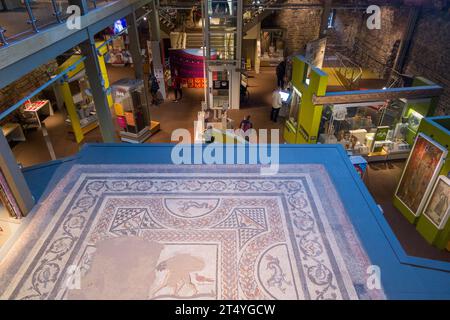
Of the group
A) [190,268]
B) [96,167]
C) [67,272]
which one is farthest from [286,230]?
[96,167]

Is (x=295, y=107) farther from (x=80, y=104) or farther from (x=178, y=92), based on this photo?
(x=80, y=104)

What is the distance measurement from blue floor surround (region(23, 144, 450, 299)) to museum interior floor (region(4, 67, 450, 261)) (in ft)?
13.0

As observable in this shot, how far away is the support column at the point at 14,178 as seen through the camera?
3111 millimetres

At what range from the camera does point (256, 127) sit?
11.5 m

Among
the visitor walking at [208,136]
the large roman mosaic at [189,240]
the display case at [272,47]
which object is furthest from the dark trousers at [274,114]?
the large roman mosaic at [189,240]

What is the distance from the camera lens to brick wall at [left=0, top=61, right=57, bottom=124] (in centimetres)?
Result: 1010

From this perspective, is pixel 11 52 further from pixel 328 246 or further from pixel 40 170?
pixel 328 246

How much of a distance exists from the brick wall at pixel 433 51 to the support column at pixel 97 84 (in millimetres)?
10722

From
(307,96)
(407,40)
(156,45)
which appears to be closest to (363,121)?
(307,96)

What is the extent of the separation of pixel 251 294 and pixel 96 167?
9.59 feet

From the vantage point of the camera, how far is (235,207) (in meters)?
3.70

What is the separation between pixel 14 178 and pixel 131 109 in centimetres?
694

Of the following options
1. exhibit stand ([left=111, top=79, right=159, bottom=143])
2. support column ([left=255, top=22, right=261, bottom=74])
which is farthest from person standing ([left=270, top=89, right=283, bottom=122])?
support column ([left=255, top=22, right=261, bottom=74])

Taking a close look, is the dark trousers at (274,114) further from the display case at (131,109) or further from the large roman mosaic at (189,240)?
the large roman mosaic at (189,240)
